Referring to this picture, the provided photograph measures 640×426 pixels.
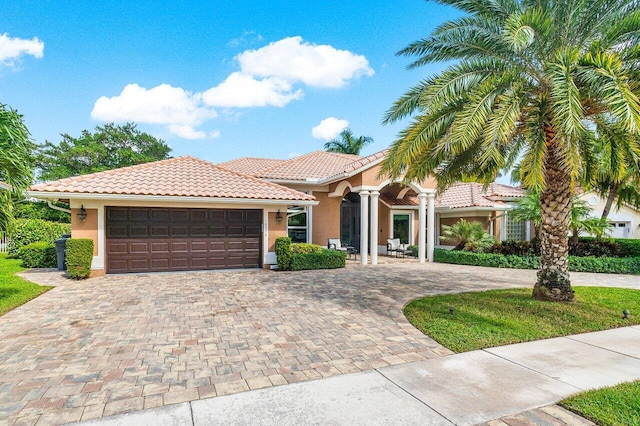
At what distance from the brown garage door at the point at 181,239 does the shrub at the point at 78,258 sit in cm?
94

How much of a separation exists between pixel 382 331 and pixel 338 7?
1343 centimetres

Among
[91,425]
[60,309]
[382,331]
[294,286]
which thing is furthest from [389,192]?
[91,425]

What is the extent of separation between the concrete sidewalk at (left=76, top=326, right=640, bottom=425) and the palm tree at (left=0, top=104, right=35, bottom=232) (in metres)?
6.45

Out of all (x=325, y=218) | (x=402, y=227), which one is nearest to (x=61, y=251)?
(x=325, y=218)

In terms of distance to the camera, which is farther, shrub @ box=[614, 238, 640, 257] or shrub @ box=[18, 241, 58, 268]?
shrub @ box=[614, 238, 640, 257]

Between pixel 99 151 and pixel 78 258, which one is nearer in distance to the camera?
pixel 78 258

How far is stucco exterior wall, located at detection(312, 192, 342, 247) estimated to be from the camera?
19.1 metres

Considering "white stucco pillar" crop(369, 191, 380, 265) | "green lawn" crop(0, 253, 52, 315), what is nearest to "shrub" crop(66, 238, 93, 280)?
"green lawn" crop(0, 253, 52, 315)

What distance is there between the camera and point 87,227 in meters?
12.5

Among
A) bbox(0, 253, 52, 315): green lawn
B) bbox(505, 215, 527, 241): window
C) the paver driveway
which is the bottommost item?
the paver driveway

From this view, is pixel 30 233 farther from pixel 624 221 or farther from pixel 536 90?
pixel 624 221

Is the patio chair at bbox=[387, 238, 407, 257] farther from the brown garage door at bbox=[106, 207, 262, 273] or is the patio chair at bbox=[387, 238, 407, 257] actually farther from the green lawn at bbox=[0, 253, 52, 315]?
the green lawn at bbox=[0, 253, 52, 315]

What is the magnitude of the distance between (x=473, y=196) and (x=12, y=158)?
21638mm

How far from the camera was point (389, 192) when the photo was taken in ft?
73.8
